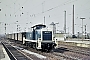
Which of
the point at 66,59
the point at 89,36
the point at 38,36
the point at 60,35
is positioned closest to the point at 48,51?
the point at 38,36

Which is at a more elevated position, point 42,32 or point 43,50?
point 42,32

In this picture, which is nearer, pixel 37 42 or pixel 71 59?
pixel 71 59

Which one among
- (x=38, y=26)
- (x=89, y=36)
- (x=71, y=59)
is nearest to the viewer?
(x=71, y=59)

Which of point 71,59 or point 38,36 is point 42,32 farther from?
point 71,59

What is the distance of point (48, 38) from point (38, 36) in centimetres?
141

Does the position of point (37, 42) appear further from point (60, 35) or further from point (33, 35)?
point (60, 35)

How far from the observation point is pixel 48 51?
2808 centimetres

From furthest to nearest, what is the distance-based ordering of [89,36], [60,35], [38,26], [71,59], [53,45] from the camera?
1. [89,36]
2. [60,35]
3. [38,26]
4. [53,45]
5. [71,59]

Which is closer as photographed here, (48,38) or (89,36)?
(48,38)

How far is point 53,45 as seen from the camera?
26.8 m

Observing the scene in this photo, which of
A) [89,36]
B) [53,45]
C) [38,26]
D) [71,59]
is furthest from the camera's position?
[89,36]

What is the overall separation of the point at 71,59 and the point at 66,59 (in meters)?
0.57

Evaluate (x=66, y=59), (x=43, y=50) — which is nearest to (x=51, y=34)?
(x=43, y=50)

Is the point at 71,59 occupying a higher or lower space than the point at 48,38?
lower
